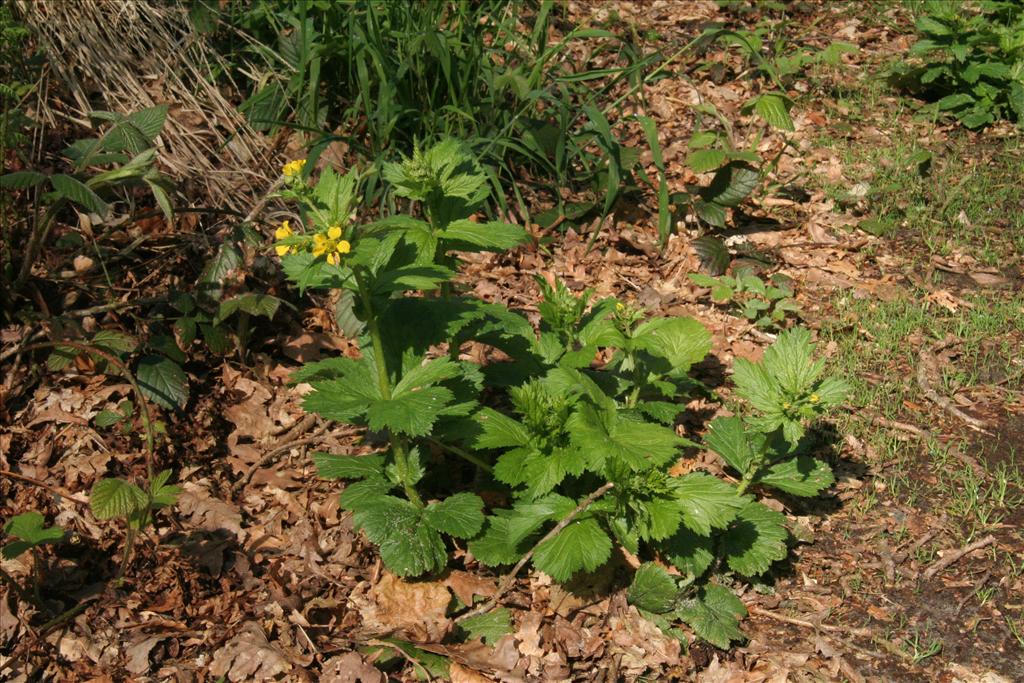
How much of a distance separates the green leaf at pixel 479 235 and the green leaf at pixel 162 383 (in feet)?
4.09

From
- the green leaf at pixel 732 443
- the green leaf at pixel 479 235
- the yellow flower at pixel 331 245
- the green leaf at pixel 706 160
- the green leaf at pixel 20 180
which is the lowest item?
the green leaf at pixel 732 443

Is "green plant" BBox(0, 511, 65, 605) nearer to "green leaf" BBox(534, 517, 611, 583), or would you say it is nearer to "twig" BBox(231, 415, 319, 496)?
"twig" BBox(231, 415, 319, 496)

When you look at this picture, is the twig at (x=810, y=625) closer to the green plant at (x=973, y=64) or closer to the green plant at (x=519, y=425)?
the green plant at (x=519, y=425)

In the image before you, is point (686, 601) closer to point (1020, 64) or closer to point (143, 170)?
point (143, 170)

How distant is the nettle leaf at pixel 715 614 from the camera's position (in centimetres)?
290

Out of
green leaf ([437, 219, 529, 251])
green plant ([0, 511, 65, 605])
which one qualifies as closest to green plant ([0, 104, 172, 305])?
green plant ([0, 511, 65, 605])

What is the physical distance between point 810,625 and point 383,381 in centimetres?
159

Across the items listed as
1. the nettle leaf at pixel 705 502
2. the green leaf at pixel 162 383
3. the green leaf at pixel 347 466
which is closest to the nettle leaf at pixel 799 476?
the nettle leaf at pixel 705 502

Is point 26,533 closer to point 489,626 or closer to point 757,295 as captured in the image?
point 489,626

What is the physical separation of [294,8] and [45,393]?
240 cm

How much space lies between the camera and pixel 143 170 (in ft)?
11.0

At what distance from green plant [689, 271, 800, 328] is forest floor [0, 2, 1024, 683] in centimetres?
7

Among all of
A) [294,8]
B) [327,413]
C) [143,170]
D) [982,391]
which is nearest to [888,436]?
[982,391]

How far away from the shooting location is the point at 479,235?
2.83m
